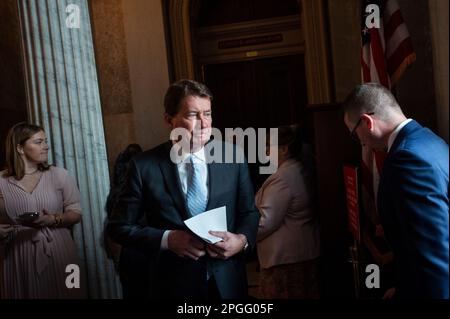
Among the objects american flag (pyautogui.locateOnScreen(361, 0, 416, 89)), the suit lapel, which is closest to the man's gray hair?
the suit lapel

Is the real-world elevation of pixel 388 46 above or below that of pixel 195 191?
above

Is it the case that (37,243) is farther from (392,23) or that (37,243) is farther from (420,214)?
(392,23)

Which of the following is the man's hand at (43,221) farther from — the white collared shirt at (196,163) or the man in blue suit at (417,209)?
the man in blue suit at (417,209)

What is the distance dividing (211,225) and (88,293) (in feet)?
5.12

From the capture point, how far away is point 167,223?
2.13 m

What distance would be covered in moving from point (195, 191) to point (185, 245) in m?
0.27

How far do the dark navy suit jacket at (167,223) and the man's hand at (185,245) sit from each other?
0.05 metres

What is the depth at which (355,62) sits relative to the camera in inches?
217

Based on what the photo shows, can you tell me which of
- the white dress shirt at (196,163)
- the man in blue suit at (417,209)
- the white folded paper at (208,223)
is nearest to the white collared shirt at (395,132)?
the man in blue suit at (417,209)

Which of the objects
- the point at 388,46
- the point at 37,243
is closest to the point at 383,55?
the point at 388,46

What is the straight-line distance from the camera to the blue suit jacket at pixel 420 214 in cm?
150
